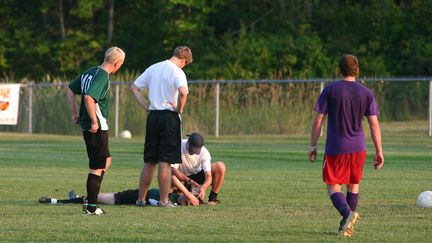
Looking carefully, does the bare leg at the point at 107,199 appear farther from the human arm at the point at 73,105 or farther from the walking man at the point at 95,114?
the human arm at the point at 73,105

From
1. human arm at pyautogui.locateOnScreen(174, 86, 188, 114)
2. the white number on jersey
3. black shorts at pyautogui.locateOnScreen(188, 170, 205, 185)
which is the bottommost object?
black shorts at pyautogui.locateOnScreen(188, 170, 205, 185)

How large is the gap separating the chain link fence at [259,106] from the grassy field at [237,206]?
1178cm

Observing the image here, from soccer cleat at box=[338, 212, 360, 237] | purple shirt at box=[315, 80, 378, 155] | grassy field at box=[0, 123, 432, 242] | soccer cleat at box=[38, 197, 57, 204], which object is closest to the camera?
soccer cleat at box=[338, 212, 360, 237]

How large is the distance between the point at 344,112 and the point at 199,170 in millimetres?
3943

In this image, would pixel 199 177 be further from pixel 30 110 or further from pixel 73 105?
pixel 30 110

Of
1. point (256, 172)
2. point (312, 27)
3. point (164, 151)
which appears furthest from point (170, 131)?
point (312, 27)

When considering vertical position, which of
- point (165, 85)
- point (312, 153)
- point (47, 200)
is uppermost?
point (165, 85)

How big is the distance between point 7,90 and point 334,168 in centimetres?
2962

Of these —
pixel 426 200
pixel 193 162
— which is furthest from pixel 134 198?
pixel 426 200

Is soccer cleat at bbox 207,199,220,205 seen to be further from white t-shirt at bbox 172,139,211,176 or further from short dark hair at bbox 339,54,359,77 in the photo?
short dark hair at bbox 339,54,359,77

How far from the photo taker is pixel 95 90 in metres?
13.0

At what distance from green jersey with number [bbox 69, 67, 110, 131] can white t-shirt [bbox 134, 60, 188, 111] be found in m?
0.93

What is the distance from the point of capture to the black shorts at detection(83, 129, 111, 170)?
13.1m

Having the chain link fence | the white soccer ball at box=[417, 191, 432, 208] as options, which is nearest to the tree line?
the chain link fence
